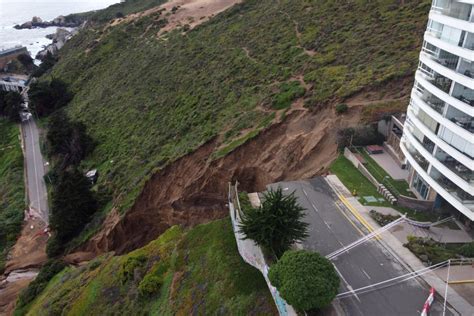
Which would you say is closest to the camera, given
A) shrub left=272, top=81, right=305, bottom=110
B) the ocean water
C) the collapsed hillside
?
the collapsed hillside

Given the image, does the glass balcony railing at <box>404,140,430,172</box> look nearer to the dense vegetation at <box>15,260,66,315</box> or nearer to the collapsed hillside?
the collapsed hillside

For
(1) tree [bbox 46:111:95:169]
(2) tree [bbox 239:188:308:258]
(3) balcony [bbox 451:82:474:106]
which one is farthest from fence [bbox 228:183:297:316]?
(1) tree [bbox 46:111:95:169]

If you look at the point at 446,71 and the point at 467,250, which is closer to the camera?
the point at 467,250

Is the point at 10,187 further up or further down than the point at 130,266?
further down

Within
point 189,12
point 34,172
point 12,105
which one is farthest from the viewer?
point 189,12

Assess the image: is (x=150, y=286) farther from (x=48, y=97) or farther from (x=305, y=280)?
(x=48, y=97)

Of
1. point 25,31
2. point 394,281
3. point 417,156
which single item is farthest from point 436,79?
point 25,31

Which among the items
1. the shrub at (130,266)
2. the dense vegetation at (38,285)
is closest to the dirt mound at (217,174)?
the dense vegetation at (38,285)
